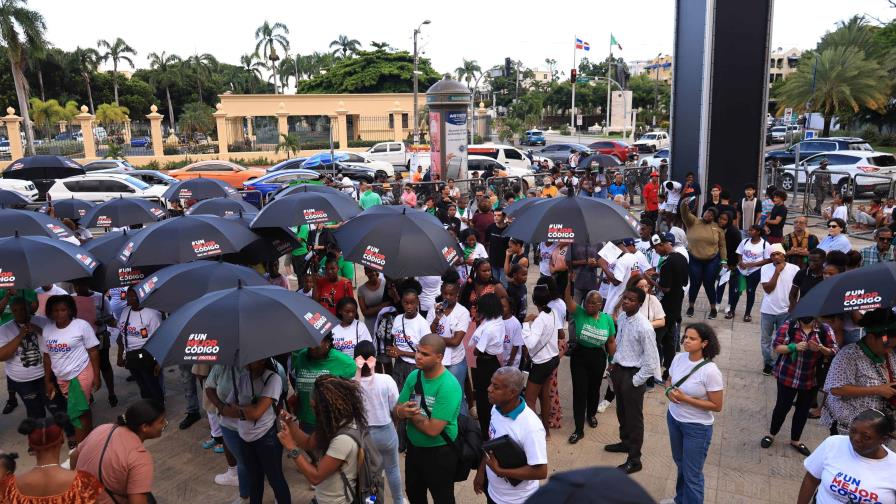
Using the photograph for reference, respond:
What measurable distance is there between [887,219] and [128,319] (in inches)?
475

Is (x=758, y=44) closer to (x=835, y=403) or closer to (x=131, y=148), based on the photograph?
(x=835, y=403)

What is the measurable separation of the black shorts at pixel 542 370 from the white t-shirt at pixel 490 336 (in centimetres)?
48

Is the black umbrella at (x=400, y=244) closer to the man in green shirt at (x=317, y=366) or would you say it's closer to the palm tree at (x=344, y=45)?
the man in green shirt at (x=317, y=366)

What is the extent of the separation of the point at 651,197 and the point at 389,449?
11.9m

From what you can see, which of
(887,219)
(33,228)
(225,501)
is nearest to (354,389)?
(225,501)

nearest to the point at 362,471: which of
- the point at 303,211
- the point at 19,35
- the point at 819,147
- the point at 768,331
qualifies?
the point at 303,211

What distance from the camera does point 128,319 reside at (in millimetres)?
6762

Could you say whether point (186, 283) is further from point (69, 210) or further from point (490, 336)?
point (69, 210)

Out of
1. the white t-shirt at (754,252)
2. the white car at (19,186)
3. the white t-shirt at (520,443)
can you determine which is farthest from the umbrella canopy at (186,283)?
the white car at (19,186)

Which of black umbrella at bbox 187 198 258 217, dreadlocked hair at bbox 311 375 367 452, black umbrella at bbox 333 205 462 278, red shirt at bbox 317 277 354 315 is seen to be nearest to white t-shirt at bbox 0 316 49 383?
red shirt at bbox 317 277 354 315

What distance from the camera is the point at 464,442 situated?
4.47 m

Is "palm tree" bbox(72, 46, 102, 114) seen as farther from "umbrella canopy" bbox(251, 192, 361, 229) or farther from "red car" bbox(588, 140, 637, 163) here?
"umbrella canopy" bbox(251, 192, 361, 229)

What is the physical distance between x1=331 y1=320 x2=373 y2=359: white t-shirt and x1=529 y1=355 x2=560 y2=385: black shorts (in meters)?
1.65

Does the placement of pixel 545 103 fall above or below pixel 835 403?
above
